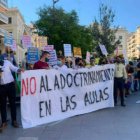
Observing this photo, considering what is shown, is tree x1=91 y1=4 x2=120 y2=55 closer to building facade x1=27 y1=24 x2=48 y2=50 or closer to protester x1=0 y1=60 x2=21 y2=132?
building facade x1=27 y1=24 x2=48 y2=50

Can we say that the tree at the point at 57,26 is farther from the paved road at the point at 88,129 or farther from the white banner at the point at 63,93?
the paved road at the point at 88,129

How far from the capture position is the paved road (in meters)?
8.85

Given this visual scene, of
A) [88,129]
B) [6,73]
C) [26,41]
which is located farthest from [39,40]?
[88,129]

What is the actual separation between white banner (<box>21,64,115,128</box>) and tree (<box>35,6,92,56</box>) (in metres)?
29.3

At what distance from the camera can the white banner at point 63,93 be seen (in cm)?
1002

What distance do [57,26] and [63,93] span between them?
107 ft

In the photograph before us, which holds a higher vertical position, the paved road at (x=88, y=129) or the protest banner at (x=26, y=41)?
the protest banner at (x=26, y=41)

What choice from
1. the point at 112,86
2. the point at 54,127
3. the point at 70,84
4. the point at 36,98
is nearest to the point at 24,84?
the point at 36,98

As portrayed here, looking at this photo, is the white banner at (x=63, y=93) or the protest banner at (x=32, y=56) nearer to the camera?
the white banner at (x=63, y=93)

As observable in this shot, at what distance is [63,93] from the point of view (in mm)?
11344

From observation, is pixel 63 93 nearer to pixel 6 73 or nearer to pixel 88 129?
pixel 88 129

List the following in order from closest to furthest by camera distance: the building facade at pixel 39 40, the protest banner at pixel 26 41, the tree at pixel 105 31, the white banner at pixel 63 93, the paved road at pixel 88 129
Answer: the paved road at pixel 88 129
the white banner at pixel 63 93
the protest banner at pixel 26 41
the building facade at pixel 39 40
the tree at pixel 105 31

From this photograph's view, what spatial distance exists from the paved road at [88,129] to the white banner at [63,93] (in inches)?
10.7

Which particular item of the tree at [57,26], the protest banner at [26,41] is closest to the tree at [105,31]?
the tree at [57,26]
